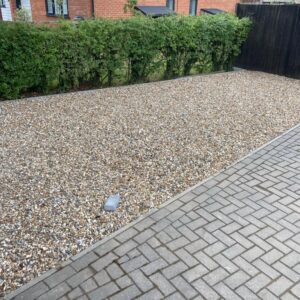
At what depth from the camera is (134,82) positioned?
8.57 metres

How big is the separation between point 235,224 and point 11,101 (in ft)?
17.6

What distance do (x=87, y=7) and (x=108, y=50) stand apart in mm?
7045

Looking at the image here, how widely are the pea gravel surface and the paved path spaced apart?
0.21 meters

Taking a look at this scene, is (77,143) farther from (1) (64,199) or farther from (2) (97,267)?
(2) (97,267)

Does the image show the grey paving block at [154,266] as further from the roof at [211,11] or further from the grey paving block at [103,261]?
the roof at [211,11]

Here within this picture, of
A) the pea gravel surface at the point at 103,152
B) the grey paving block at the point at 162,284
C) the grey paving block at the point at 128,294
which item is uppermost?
the grey paving block at the point at 162,284

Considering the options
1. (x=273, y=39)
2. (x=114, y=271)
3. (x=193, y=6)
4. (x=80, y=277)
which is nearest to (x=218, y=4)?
(x=193, y=6)

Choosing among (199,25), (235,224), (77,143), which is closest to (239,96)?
(199,25)

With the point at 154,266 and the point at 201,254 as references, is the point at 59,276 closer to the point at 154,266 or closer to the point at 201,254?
the point at 154,266

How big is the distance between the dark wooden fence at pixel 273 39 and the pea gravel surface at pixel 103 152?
2212 millimetres

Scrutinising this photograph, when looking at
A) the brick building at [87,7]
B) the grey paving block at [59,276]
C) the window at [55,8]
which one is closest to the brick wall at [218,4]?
the brick building at [87,7]

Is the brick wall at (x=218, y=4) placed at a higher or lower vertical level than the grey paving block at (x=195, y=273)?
higher

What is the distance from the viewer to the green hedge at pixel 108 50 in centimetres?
645

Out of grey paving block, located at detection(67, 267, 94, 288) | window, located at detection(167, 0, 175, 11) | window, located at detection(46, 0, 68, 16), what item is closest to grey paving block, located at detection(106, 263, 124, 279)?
grey paving block, located at detection(67, 267, 94, 288)
